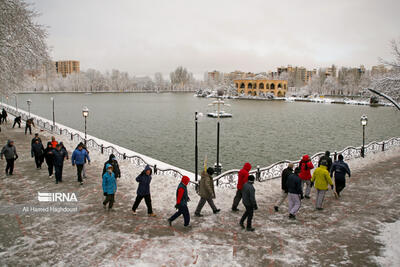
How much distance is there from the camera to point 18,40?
18.8 metres

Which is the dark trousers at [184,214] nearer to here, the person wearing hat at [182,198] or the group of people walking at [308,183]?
the person wearing hat at [182,198]

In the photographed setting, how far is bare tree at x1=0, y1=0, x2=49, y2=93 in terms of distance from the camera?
17.4 meters

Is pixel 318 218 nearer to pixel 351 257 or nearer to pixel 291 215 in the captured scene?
pixel 291 215

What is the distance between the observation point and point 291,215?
8688 mm

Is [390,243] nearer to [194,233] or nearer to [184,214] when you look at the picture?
[194,233]

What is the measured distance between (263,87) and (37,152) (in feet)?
459

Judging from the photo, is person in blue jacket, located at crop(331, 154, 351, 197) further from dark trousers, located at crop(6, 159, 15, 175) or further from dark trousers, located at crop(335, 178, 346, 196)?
dark trousers, located at crop(6, 159, 15, 175)

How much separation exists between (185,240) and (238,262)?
61.5 inches

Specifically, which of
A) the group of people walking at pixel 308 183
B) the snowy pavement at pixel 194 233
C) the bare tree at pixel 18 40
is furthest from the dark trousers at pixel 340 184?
the bare tree at pixel 18 40

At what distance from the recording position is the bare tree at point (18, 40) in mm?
17438

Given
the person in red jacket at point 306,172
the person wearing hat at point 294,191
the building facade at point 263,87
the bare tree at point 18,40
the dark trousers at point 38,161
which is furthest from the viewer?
the building facade at point 263,87

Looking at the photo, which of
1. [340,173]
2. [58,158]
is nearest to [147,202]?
[58,158]

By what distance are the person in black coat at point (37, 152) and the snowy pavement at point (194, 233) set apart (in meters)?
1.95

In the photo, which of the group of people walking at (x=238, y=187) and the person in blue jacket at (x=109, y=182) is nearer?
Answer: the group of people walking at (x=238, y=187)
